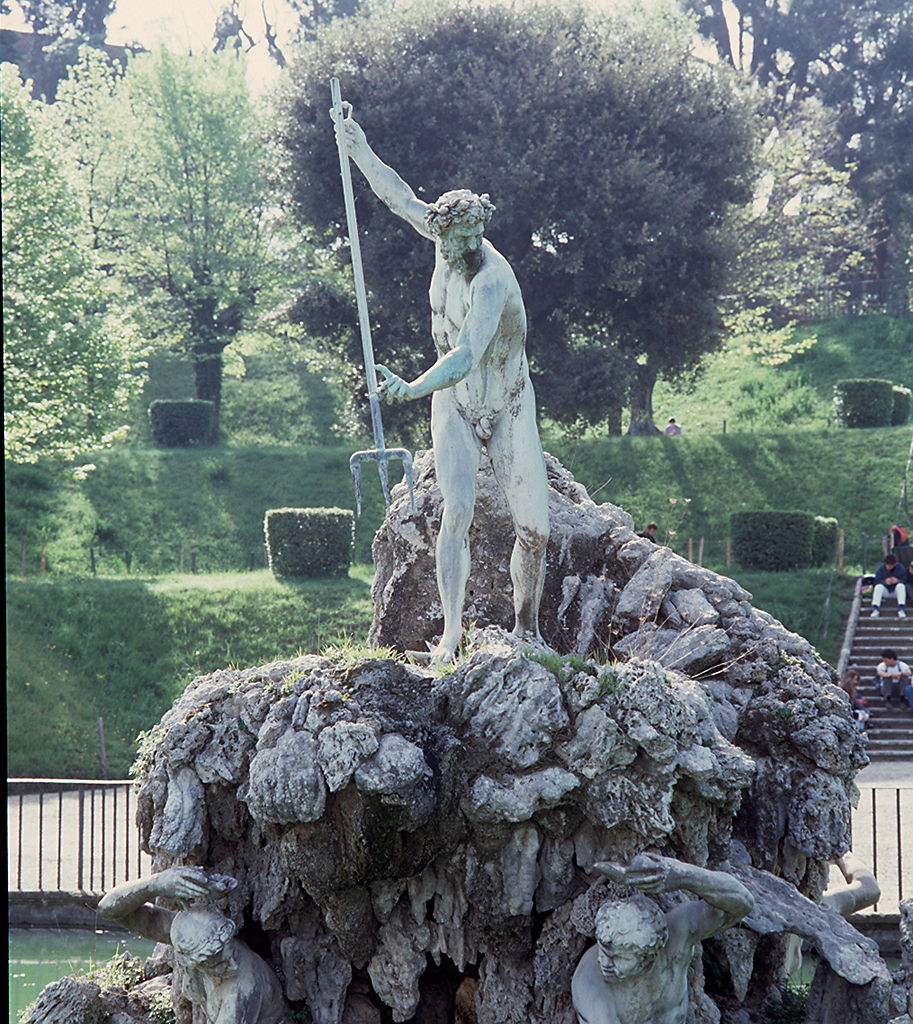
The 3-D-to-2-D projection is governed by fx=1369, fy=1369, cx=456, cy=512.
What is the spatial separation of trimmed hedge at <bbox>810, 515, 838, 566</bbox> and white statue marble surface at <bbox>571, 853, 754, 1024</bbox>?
18753mm

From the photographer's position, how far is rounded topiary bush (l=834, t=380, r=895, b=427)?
32.3 metres

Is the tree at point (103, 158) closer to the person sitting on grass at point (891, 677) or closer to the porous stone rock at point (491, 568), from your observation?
the person sitting on grass at point (891, 677)

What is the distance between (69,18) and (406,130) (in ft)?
96.3

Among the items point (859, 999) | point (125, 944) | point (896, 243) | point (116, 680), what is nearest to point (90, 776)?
point (116, 680)

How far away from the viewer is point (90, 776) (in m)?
18.2

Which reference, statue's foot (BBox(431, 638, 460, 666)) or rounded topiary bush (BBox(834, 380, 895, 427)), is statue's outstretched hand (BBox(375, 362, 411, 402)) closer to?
statue's foot (BBox(431, 638, 460, 666))

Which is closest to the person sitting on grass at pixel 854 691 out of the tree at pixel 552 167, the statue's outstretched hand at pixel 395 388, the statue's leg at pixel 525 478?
the tree at pixel 552 167

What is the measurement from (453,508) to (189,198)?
29.1 m

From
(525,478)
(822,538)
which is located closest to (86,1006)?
(525,478)

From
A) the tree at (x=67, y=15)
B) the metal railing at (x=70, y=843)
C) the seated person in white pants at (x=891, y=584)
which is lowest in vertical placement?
the metal railing at (x=70, y=843)

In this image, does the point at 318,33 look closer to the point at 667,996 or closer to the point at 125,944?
the point at 125,944

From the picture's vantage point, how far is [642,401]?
106 ft

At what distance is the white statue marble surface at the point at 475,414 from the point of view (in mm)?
8312

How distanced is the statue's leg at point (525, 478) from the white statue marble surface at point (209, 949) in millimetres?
2970
